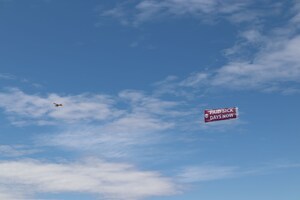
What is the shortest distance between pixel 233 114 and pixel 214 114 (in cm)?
481

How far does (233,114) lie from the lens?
449 ft

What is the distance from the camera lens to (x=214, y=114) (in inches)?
5472
